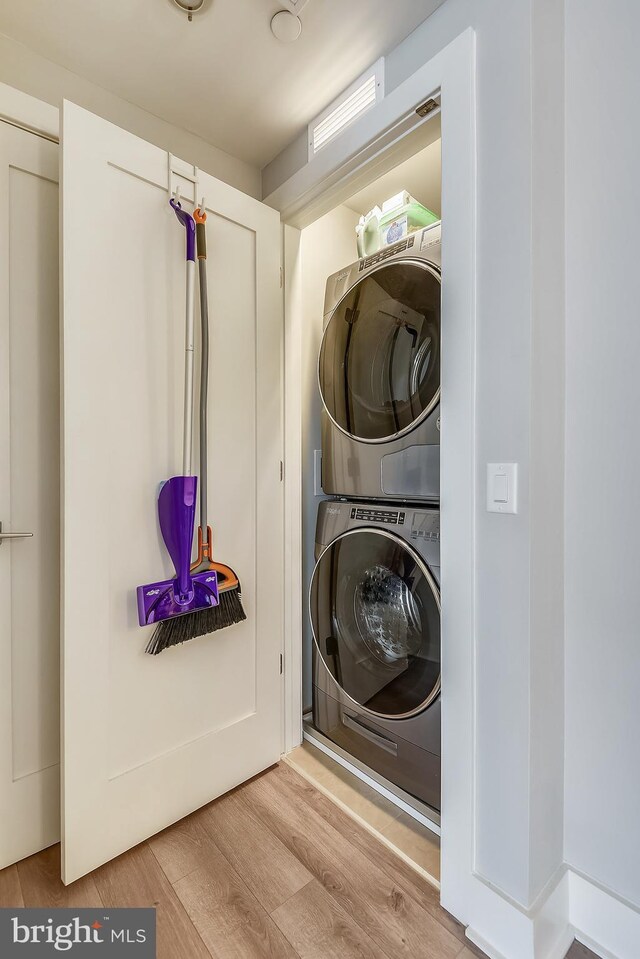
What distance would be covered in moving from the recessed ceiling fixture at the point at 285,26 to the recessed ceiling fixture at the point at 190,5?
192mm

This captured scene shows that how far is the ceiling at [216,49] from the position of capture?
1237mm

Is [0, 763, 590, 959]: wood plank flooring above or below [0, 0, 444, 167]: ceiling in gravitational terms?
below

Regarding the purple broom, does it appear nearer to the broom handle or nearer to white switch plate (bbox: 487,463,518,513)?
the broom handle

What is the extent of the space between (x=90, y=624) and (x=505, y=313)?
1.29 meters

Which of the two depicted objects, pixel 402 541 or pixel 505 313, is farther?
pixel 402 541

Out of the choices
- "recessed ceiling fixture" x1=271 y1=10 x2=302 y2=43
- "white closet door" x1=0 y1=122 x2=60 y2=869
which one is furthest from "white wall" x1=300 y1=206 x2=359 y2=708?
"white closet door" x1=0 y1=122 x2=60 y2=869

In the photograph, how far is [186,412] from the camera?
1338 mm

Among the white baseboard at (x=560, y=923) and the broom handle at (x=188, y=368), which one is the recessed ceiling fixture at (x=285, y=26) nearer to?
the broom handle at (x=188, y=368)

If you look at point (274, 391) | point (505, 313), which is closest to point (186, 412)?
point (274, 391)

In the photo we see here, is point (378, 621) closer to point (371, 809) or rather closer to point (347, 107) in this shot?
point (371, 809)

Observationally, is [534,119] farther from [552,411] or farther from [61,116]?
[61,116]

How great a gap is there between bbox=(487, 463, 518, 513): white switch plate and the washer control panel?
452 millimetres

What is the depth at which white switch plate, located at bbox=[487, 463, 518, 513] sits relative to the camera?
98 centimetres

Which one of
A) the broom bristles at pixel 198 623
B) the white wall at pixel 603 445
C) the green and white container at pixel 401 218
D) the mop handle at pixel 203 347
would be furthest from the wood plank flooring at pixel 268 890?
the green and white container at pixel 401 218
